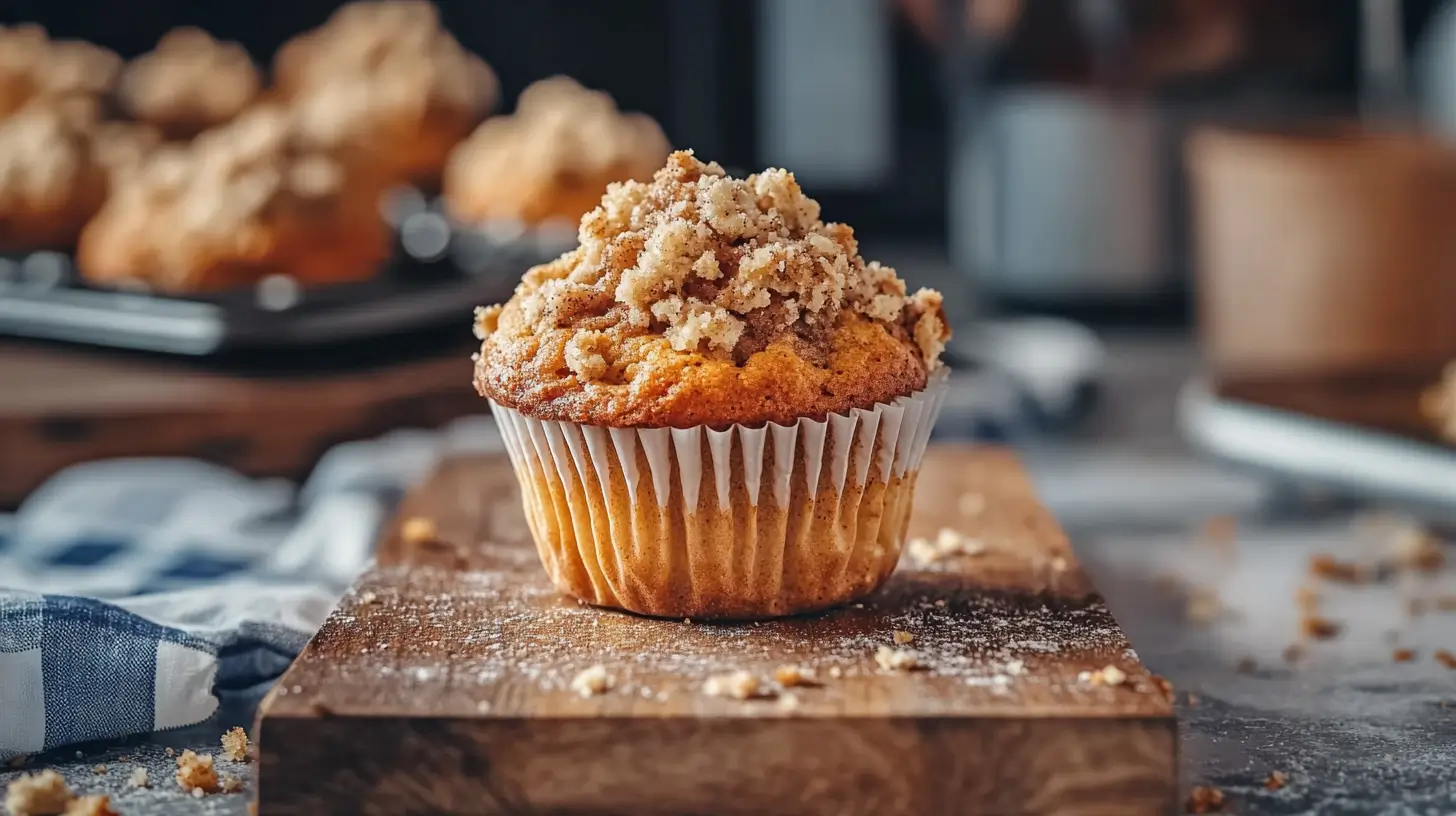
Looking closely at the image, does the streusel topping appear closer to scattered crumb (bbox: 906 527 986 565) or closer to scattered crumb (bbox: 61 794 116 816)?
scattered crumb (bbox: 906 527 986 565)

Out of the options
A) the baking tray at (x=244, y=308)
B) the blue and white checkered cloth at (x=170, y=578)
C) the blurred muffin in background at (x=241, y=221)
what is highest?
the blurred muffin in background at (x=241, y=221)

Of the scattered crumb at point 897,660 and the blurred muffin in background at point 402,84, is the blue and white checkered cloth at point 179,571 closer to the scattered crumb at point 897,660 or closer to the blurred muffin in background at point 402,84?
the scattered crumb at point 897,660

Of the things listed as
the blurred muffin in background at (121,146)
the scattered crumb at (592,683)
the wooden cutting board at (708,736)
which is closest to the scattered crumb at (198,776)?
the wooden cutting board at (708,736)

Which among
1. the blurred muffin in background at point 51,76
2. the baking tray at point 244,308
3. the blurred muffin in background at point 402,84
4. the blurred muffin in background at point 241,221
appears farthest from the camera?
the blurred muffin in background at point 402,84

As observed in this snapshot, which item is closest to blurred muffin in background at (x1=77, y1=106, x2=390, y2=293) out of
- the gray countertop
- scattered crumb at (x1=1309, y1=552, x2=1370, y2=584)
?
the gray countertop

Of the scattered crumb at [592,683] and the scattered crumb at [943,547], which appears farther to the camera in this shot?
the scattered crumb at [943,547]

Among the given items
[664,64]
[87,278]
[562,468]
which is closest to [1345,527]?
[562,468]
